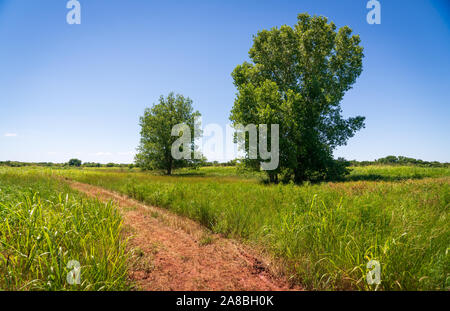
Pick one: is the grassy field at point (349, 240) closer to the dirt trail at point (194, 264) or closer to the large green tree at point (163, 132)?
the dirt trail at point (194, 264)

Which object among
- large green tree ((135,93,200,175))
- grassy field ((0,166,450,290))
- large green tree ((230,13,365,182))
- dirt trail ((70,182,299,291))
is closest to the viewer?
grassy field ((0,166,450,290))

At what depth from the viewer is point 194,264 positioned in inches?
145

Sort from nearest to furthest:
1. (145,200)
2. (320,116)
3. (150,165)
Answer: (145,200), (320,116), (150,165)

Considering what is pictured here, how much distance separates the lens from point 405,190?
7.89m

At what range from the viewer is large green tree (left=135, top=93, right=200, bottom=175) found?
34312mm

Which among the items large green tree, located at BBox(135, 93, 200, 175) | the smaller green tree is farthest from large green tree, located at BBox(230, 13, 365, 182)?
the smaller green tree

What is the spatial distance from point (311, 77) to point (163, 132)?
24560mm

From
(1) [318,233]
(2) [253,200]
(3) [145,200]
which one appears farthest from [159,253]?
(3) [145,200]

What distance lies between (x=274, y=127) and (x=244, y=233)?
12.1 m

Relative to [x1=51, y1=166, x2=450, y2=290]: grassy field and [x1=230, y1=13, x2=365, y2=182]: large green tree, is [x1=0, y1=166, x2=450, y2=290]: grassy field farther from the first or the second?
[x1=230, y1=13, x2=365, y2=182]: large green tree

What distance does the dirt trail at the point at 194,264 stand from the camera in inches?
122

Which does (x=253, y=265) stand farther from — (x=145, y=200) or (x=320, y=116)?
(x=320, y=116)

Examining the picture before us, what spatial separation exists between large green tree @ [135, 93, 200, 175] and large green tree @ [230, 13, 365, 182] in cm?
1863

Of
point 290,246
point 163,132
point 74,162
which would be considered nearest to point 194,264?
point 290,246
